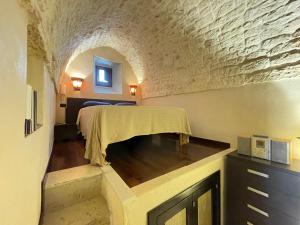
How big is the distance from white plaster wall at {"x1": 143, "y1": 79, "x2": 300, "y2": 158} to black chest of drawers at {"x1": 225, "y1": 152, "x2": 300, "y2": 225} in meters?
0.50

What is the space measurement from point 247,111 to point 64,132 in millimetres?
3259

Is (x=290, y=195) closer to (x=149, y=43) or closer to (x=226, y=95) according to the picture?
(x=226, y=95)

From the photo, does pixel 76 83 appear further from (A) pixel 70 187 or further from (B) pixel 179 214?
(B) pixel 179 214

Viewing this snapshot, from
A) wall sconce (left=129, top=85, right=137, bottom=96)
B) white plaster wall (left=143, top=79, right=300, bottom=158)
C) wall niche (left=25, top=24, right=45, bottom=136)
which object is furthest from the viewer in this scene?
wall sconce (left=129, top=85, right=137, bottom=96)

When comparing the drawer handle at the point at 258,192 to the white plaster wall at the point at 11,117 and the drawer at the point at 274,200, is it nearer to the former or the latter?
the drawer at the point at 274,200

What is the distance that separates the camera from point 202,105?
2799 mm

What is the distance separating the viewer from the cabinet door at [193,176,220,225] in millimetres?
1468

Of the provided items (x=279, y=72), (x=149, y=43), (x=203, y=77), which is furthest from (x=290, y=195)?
(x=149, y=43)

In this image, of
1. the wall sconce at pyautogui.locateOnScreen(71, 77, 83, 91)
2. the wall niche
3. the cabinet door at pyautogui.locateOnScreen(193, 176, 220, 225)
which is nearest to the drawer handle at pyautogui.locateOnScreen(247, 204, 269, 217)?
the cabinet door at pyautogui.locateOnScreen(193, 176, 220, 225)

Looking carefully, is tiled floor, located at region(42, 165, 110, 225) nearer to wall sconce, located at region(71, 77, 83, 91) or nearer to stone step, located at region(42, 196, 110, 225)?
stone step, located at region(42, 196, 110, 225)

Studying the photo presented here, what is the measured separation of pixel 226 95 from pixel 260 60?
0.72 metres

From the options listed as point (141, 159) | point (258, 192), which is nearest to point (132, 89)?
point (141, 159)

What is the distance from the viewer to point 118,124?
5.18 ft

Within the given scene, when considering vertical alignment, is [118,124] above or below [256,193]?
above
